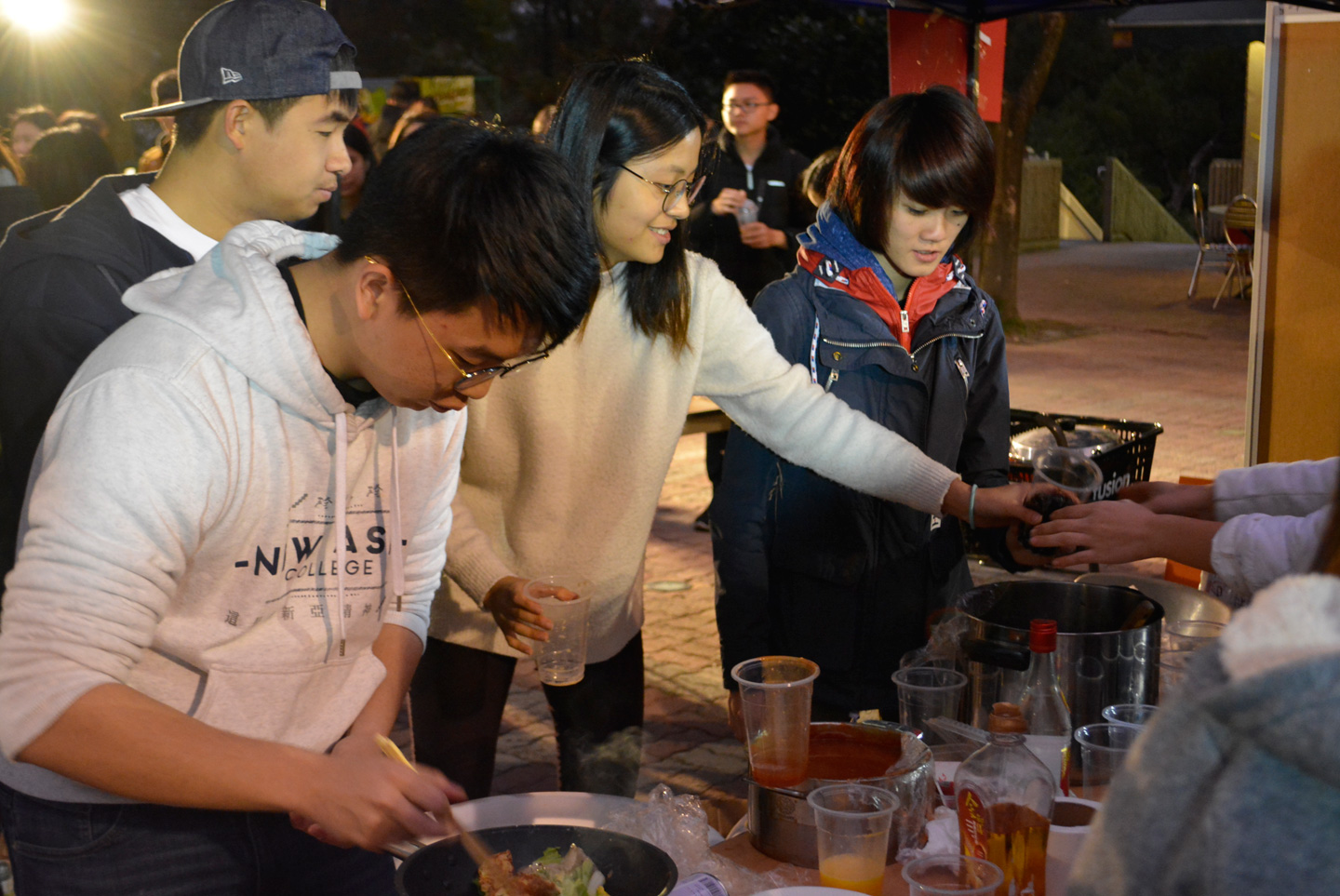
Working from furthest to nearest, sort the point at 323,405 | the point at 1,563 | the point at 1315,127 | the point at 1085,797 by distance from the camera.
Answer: the point at 1315,127 → the point at 1,563 → the point at 1085,797 → the point at 323,405

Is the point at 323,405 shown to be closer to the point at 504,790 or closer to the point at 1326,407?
the point at 504,790

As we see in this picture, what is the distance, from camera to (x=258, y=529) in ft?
5.70

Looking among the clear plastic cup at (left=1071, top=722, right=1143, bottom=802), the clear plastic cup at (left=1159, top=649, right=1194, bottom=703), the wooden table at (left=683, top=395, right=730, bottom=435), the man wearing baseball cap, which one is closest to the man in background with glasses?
the wooden table at (left=683, top=395, right=730, bottom=435)

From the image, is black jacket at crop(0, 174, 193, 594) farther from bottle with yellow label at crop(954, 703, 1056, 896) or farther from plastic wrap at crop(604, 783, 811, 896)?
bottle with yellow label at crop(954, 703, 1056, 896)

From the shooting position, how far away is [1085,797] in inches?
78.8

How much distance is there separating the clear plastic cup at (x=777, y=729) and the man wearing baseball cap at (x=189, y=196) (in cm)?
142

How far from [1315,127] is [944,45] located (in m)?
1.67

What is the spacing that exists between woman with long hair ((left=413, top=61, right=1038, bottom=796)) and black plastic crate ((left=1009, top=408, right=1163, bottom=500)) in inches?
40.3

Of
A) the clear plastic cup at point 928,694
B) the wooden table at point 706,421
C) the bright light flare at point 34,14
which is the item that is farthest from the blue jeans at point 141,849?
the bright light flare at point 34,14

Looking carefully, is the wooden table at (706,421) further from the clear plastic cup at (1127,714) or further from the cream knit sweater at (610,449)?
the clear plastic cup at (1127,714)

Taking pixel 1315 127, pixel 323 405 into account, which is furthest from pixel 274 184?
pixel 1315 127

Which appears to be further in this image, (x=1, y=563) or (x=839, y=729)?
(x=1, y=563)

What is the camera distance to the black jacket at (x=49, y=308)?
2.36 m

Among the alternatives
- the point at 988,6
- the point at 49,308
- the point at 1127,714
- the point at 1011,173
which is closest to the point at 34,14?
the point at 1011,173
